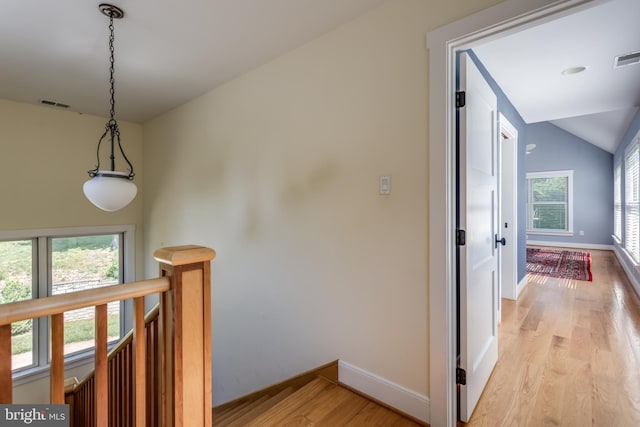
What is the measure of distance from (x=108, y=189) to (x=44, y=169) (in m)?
2.93

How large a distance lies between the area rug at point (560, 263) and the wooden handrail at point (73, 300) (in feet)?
20.0

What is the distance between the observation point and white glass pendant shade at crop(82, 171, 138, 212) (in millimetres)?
1725

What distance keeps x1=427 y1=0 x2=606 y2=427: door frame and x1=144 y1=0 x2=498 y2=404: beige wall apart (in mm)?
56

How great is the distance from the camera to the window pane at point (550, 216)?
8297 millimetres

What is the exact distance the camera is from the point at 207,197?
3330 millimetres

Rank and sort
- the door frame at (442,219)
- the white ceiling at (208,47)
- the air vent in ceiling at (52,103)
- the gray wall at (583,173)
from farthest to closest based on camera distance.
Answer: the gray wall at (583,173)
the air vent in ceiling at (52,103)
the white ceiling at (208,47)
the door frame at (442,219)

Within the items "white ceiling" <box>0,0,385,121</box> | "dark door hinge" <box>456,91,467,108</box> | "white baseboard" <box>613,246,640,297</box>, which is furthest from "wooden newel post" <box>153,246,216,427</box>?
"white baseboard" <box>613,246,640,297</box>

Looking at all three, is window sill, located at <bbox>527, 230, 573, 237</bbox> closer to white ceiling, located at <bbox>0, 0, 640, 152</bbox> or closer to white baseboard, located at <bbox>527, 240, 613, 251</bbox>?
white baseboard, located at <bbox>527, 240, 613, 251</bbox>

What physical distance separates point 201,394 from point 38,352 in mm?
3952

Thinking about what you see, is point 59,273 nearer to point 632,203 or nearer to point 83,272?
point 83,272

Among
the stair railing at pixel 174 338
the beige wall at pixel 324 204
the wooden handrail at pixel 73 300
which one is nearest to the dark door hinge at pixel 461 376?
the beige wall at pixel 324 204

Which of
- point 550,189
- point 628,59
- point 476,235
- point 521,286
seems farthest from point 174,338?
point 550,189

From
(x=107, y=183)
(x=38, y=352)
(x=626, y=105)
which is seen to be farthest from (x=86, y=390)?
(x=626, y=105)

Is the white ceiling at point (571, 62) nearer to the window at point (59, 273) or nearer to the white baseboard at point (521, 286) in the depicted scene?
the white baseboard at point (521, 286)
